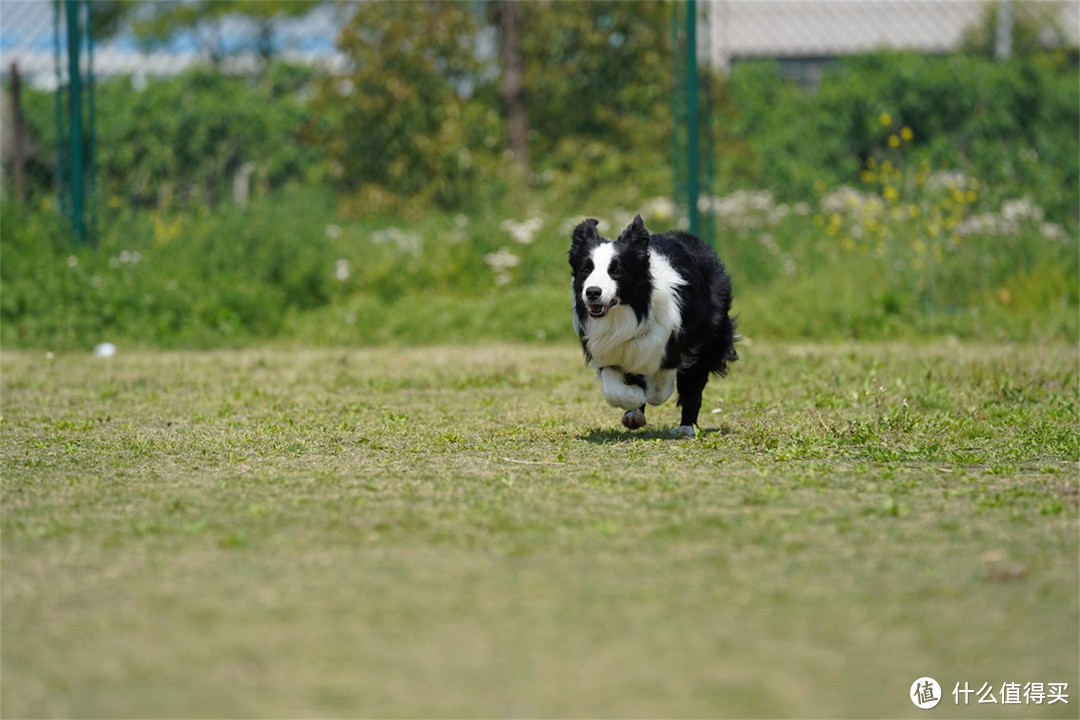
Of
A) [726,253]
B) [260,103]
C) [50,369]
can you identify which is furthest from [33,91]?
[726,253]

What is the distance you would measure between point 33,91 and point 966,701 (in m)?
12.0

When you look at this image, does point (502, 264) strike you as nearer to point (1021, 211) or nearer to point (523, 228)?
point (523, 228)

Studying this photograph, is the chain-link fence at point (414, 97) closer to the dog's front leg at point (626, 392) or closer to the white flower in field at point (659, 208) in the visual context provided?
the white flower in field at point (659, 208)

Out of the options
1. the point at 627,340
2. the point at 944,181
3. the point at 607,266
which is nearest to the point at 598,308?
the point at 607,266

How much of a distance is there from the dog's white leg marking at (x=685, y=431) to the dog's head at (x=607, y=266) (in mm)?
665

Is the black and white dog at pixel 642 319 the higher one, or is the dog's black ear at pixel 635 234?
the dog's black ear at pixel 635 234

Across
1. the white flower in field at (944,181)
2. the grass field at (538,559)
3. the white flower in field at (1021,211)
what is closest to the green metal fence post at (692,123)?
the white flower in field at (944,181)

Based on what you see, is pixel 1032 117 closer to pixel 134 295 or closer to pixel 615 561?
pixel 134 295

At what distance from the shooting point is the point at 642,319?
6.29 metres

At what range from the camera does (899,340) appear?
35.6ft

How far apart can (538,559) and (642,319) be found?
257cm

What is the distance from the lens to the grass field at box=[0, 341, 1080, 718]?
2910 mm

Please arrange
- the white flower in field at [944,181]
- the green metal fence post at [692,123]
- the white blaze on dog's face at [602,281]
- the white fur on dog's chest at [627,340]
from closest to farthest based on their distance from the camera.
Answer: the white blaze on dog's face at [602,281] → the white fur on dog's chest at [627,340] → the green metal fence post at [692,123] → the white flower in field at [944,181]

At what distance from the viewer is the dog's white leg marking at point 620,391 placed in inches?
249
